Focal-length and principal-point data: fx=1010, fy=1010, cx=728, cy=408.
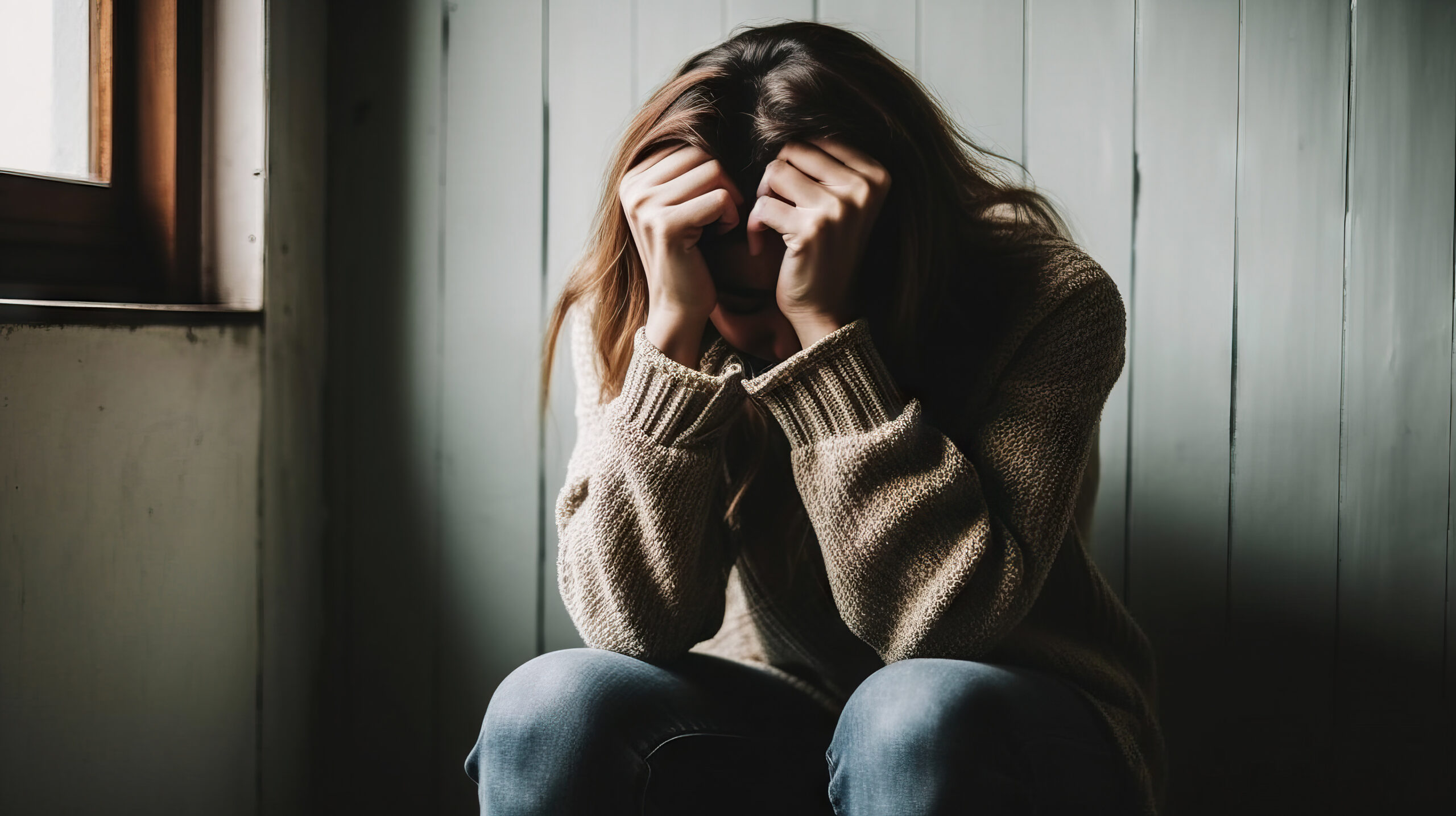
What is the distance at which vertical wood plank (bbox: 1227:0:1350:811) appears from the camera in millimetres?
898

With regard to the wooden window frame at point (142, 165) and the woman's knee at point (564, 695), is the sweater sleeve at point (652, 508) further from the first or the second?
the wooden window frame at point (142, 165)

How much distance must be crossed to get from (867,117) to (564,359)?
47cm

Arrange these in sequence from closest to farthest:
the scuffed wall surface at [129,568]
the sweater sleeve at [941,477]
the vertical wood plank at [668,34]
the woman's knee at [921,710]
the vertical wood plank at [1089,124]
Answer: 1. the woman's knee at [921,710]
2. the sweater sleeve at [941,477]
3. the scuffed wall surface at [129,568]
4. the vertical wood plank at [1089,124]
5. the vertical wood plank at [668,34]

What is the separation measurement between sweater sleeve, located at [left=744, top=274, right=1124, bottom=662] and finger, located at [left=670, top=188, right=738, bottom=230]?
12cm

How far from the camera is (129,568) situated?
0.93 meters

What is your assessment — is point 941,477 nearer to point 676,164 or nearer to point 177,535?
point 676,164

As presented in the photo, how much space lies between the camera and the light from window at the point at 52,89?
2.94 feet

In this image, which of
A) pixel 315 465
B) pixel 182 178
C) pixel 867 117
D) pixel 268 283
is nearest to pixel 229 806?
pixel 315 465

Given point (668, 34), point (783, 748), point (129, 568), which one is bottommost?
point (783, 748)

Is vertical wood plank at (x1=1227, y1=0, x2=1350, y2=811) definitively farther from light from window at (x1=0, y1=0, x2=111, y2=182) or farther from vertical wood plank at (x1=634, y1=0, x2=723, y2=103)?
light from window at (x1=0, y1=0, x2=111, y2=182)

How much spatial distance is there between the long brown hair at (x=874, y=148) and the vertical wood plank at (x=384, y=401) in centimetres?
38

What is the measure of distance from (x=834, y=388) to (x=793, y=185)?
0.52ft

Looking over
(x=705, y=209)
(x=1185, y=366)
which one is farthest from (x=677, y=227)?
(x=1185, y=366)

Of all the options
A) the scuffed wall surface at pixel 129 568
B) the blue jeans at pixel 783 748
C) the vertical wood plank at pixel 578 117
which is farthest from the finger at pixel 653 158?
the scuffed wall surface at pixel 129 568
